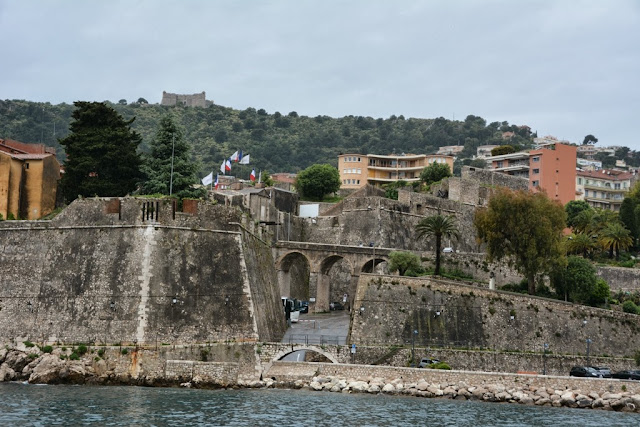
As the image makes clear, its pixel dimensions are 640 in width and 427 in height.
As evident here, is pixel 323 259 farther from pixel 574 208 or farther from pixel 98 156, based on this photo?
pixel 574 208

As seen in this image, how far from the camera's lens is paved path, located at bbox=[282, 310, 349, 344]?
2021 inches

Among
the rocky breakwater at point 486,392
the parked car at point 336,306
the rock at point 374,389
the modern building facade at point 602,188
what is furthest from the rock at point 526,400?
the modern building facade at point 602,188

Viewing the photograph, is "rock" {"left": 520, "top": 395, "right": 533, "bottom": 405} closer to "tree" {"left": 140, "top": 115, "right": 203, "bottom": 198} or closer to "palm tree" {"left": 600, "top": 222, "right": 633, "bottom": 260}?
"tree" {"left": 140, "top": 115, "right": 203, "bottom": 198}

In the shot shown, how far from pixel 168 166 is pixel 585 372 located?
91.1 feet

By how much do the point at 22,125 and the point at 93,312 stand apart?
298ft

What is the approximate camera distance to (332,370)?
4788cm

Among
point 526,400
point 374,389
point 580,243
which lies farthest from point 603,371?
point 580,243

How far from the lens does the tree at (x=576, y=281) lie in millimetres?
59531

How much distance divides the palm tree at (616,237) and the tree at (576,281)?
1509 centimetres

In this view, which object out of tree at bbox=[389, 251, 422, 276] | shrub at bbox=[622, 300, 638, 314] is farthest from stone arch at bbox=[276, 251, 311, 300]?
shrub at bbox=[622, 300, 638, 314]

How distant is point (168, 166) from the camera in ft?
197

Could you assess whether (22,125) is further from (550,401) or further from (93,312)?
(550,401)

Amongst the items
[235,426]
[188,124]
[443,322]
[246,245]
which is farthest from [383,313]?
[188,124]

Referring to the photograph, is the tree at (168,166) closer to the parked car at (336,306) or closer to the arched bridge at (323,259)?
the arched bridge at (323,259)
